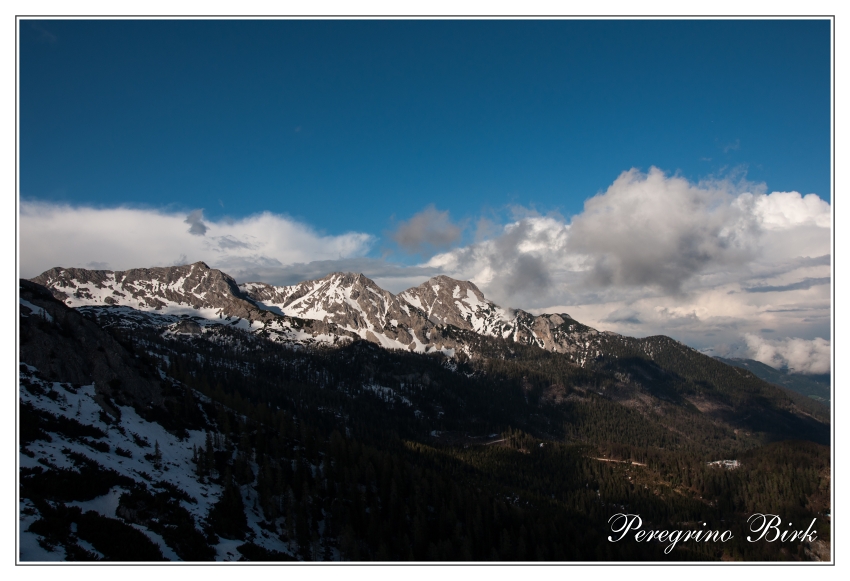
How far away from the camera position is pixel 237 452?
96.6m

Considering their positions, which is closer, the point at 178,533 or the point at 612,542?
the point at 178,533

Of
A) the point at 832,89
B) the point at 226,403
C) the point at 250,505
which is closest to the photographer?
the point at 832,89

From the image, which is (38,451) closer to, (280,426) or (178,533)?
(178,533)

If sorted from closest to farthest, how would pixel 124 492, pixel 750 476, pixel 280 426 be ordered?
pixel 124 492 < pixel 280 426 < pixel 750 476

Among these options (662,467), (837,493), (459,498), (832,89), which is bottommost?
(662,467)

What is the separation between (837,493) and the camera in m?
39.6

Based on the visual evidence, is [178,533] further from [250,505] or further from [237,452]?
[237,452]

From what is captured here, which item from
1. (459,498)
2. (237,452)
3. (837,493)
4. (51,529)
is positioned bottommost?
(459,498)

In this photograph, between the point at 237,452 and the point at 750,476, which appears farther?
the point at 750,476

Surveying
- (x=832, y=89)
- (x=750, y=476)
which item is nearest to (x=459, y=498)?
(x=832, y=89)

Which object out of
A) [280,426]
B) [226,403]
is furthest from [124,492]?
[226,403]

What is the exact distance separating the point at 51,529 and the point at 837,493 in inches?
2938

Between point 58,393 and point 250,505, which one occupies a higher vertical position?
point 58,393

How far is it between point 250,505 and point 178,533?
27.0 metres
